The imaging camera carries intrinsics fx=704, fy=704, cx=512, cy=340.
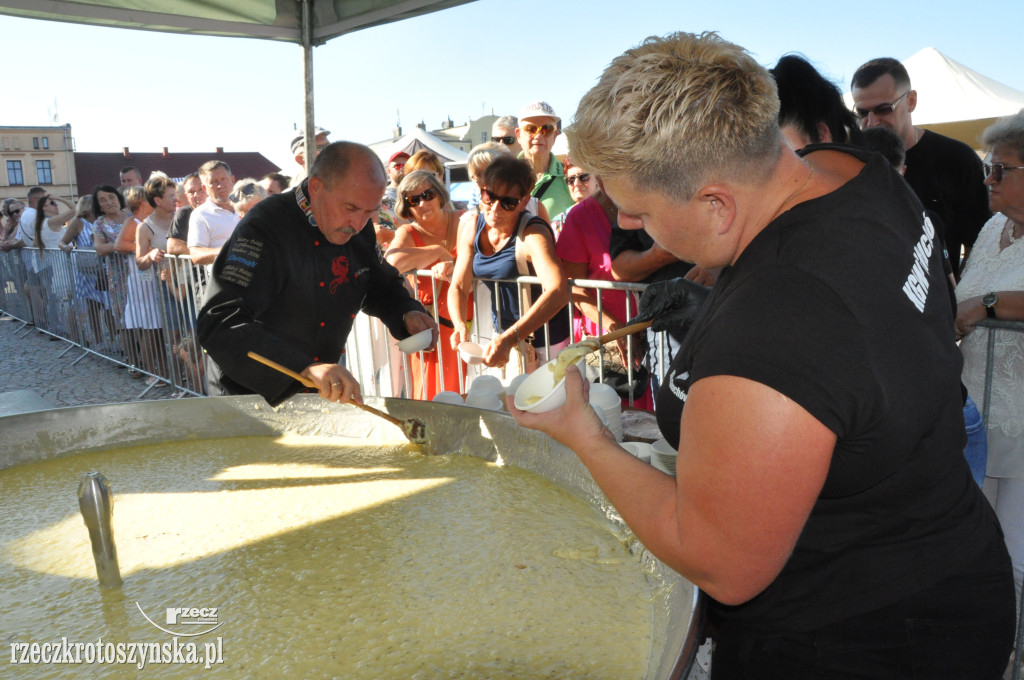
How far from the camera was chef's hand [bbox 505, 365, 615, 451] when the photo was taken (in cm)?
106

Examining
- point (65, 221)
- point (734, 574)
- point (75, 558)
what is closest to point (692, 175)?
point (734, 574)

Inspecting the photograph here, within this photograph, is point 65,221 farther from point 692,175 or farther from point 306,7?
point 692,175

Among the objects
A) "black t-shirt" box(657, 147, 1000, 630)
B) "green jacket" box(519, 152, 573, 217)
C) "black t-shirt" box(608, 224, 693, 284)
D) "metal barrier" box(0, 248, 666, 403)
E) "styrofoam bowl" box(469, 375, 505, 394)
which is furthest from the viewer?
"green jacket" box(519, 152, 573, 217)

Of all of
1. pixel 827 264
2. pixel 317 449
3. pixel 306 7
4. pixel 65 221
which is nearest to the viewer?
pixel 827 264

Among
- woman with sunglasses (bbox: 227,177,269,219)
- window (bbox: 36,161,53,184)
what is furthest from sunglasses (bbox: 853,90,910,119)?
window (bbox: 36,161,53,184)

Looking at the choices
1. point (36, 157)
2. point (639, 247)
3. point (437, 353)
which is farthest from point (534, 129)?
point (36, 157)

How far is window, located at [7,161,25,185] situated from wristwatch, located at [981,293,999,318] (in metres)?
49.3

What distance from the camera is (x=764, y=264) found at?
83cm

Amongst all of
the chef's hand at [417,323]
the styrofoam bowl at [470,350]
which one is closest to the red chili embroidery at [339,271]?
the chef's hand at [417,323]

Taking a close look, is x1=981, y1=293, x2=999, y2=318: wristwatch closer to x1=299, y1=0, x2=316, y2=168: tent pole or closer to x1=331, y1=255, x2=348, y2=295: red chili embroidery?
x1=331, y1=255, x2=348, y2=295: red chili embroidery

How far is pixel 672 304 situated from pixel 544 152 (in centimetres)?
273

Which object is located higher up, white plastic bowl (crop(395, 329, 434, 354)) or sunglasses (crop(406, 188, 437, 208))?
sunglasses (crop(406, 188, 437, 208))

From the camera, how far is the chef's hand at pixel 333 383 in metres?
2.00

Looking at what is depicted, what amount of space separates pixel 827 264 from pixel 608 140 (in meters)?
0.30
